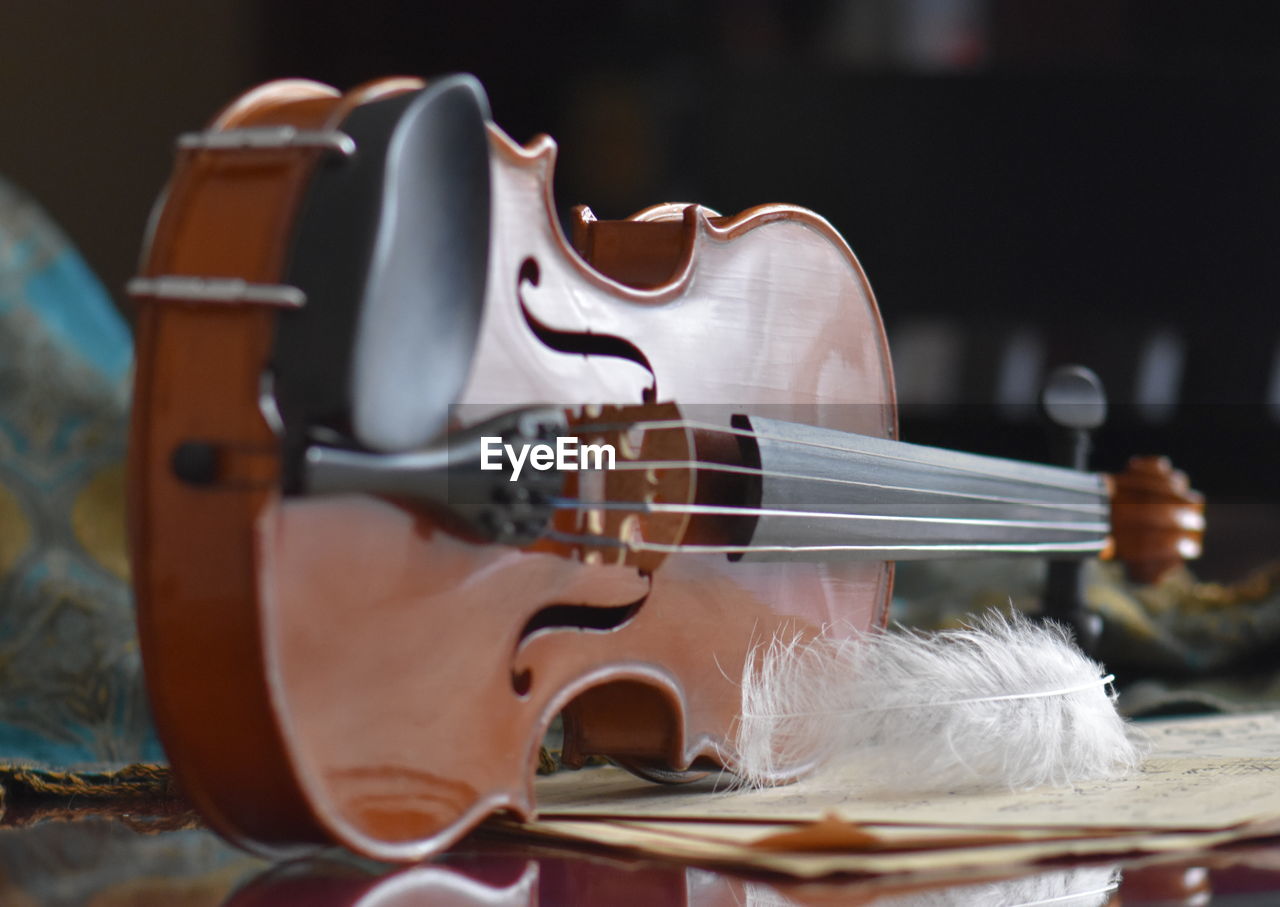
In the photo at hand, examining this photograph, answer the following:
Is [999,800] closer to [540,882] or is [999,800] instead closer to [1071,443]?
[540,882]

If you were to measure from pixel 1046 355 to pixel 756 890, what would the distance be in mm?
1990

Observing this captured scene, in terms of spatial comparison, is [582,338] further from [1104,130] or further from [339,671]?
[1104,130]

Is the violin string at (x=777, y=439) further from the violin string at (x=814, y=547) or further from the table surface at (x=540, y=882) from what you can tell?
the table surface at (x=540, y=882)

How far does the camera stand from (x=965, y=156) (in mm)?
2436

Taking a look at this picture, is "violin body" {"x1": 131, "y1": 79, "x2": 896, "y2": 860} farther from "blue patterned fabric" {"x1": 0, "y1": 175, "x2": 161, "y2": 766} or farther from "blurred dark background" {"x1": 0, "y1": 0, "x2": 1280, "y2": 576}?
"blurred dark background" {"x1": 0, "y1": 0, "x2": 1280, "y2": 576}

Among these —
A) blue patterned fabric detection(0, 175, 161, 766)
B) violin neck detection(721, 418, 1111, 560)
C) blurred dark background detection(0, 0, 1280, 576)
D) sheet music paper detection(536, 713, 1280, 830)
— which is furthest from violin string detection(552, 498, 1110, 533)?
blurred dark background detection(0, 0, 1280, 576)

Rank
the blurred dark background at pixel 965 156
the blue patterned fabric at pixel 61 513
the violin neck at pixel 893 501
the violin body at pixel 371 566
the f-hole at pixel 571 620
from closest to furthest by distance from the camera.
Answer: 1. the violin body at pixel 371 566
2. the f-hole at pixel 571 620
3. the violin neck at pixel 893 501
4. the blue patterned fabric at pixel 61 513
5. the blurred dark background at pixel 965 156

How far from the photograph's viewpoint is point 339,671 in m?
0.53

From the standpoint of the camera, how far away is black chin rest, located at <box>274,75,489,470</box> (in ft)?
1.69

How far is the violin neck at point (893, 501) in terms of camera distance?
0.75 metres

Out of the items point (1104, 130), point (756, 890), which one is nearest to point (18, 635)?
point (756, 890)

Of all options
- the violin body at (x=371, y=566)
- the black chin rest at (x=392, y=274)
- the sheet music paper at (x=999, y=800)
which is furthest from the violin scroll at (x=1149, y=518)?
the black chin rest at (x=392, y=274)

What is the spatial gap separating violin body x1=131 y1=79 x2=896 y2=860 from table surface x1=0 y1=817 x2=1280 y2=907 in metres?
0.02

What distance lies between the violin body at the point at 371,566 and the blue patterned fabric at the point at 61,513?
1.55ft
